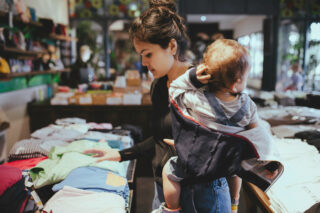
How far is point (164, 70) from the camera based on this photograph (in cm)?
122

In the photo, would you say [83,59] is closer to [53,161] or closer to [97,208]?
[53,161]

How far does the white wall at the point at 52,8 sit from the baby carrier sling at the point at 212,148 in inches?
169

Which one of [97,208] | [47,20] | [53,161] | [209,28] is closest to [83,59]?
[47,20]

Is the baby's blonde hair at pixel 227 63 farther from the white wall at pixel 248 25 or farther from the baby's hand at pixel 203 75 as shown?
the white wall at pixel 248 25

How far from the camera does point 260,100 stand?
15.2 feet

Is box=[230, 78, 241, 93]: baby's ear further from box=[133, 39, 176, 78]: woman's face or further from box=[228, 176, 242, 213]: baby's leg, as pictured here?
box=[228, 176, 242, 213]: baby's leg

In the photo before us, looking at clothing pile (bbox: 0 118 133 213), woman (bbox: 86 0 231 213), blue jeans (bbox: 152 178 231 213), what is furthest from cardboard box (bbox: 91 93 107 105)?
blue jeans (bbox: 152 178 231 213)

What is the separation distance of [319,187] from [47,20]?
4.50 meters

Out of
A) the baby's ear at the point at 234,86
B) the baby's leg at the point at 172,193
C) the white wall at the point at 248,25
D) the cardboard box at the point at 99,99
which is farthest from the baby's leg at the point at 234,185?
the white wall at the point at 248,25

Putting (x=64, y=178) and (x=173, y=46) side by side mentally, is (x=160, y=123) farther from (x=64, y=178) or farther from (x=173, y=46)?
(x=64, y=178)

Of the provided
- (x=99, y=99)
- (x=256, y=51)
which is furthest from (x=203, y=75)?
(x=256, y=51)

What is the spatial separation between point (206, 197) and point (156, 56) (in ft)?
2.00

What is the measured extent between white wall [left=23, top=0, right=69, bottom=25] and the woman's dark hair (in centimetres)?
390

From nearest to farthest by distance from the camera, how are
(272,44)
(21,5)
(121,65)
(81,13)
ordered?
1. (21,5)
2. (81,13)
3. (272,44)
4. (121,65)
